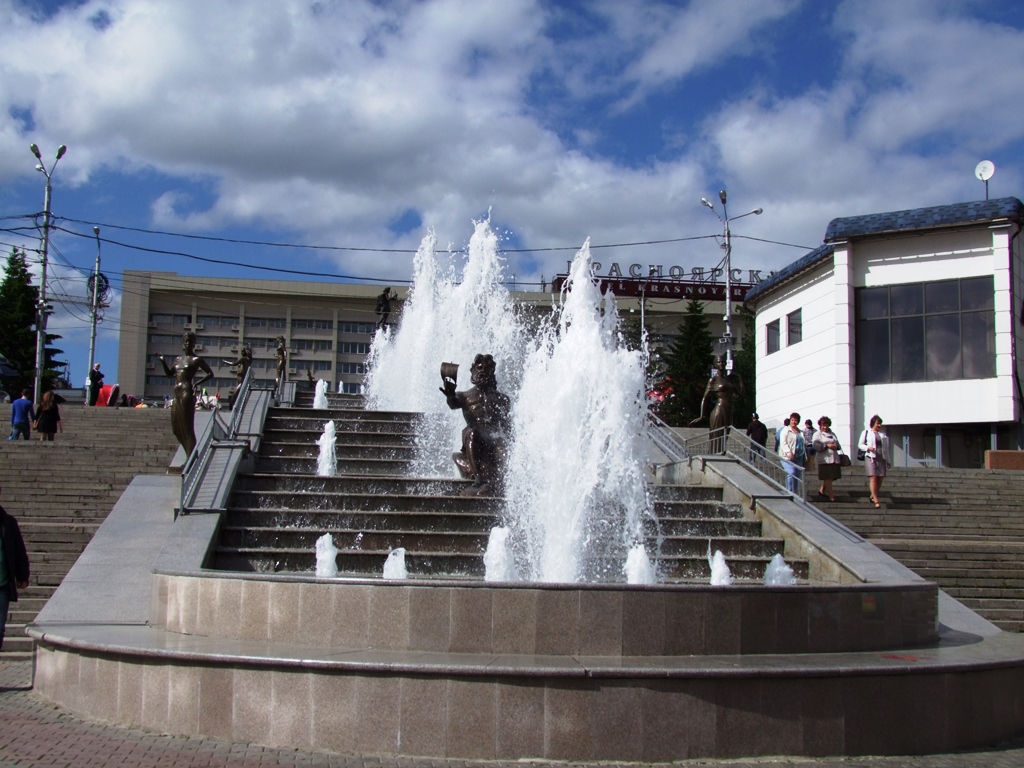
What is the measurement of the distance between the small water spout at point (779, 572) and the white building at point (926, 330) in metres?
18.0

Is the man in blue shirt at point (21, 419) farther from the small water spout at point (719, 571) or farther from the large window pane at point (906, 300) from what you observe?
the large window pane at point (906, 300)

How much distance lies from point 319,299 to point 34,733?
8734cm

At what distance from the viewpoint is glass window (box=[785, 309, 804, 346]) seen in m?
31.6

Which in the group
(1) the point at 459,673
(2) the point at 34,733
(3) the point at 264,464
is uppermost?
(3) the point at 264,464

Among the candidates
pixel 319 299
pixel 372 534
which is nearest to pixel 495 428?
pixel 372 534

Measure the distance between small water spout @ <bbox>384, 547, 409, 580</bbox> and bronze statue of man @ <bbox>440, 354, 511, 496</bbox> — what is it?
9.32 ft

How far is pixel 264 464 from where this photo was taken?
1463cm

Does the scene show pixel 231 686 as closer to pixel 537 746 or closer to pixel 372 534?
pixel 537 746

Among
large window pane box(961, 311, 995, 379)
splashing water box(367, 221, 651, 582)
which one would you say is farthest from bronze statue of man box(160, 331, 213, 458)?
large window pane box(961, 311, 995, 379)

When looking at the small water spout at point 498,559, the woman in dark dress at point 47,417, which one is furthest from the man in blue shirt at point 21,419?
the small water spout at point 498,559

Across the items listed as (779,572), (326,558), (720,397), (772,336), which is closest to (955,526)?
(720,397)

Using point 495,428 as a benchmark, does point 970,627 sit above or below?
below

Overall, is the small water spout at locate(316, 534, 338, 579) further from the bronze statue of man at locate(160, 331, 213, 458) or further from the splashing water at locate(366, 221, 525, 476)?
the splashing water at locate(366, 221, 525, 476)

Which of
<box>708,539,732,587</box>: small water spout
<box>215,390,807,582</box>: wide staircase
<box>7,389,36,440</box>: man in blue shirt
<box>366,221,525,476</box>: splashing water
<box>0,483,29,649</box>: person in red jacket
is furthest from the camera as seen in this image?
<box>366,221,525,476</box>: splashing water
